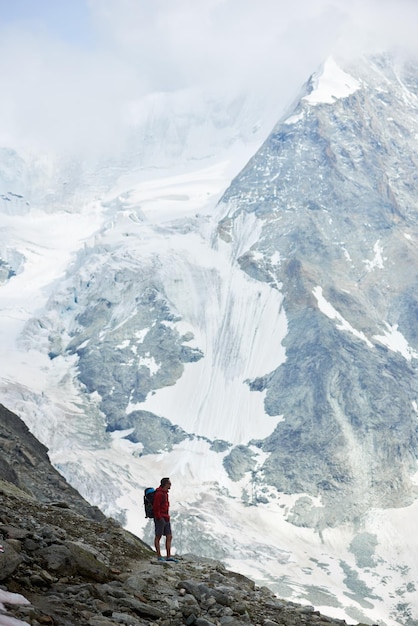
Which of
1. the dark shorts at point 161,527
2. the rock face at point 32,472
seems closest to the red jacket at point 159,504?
the dark shorts at point 161,527

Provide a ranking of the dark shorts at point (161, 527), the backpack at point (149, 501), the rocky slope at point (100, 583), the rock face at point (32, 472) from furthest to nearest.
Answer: the rock face at point (32, 472) → the backpack at point (149, 501) → the dark shorts at point (161, 527) → the rocky slope at point (100, 583)

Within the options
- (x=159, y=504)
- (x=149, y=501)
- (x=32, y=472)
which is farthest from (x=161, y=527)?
(x=32, y=472)

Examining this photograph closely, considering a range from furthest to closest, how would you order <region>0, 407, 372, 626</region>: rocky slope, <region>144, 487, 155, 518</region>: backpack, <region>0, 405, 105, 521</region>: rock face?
<region>0, 405, 105, 521</region>: rock face, <region>144, 487, 155, 518</region>: backpack, <region>0, 407, 372, 626</region>: rocky slope

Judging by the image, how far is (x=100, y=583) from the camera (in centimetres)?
1902

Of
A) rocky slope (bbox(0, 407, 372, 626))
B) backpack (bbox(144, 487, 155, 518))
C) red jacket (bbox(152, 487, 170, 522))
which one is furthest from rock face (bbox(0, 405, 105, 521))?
red jacket (bbox(152, 487, 170, 522))

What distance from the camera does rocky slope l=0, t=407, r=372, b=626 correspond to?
16.0 metres

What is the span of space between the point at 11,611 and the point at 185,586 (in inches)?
263

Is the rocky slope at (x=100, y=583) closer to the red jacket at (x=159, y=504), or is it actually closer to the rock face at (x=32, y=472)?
the red jacket at (x=159, y=504)

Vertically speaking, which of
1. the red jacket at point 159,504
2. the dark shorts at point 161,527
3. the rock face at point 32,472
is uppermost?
the rock face at point 32,472

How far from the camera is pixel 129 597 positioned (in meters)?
18.1

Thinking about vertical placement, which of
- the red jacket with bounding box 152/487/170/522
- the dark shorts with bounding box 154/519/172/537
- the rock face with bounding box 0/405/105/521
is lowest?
the dark shorts with bounding box 154/519/172/537

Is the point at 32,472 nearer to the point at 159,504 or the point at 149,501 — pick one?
the point at 149,501

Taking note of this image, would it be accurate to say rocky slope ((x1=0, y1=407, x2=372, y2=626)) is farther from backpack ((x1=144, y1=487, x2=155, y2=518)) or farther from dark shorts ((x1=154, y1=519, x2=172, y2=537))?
backpack ((x1=144, y1=487, x2=155, y2=518))

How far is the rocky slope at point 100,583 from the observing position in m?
16.0
